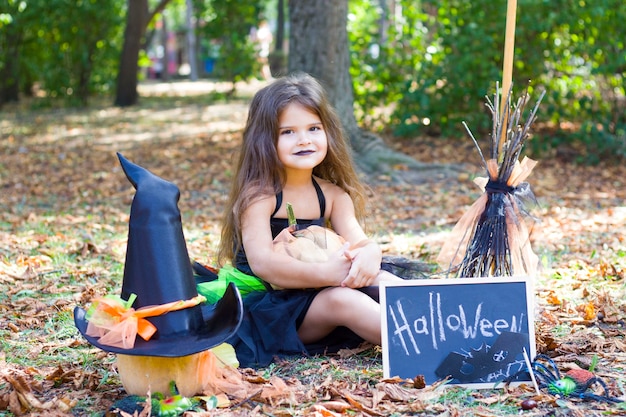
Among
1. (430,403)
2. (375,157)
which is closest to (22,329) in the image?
(430,403)

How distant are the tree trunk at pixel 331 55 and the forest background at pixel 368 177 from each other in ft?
0.21

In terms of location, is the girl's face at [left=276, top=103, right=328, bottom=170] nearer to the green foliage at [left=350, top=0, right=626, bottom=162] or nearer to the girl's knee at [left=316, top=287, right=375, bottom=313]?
the girl's knee at [left=316, top=287, right=375, bottom=313]

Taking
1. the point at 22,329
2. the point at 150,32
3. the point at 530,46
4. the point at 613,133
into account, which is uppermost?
the point at 150,32

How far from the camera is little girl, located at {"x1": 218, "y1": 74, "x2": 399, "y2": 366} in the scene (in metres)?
2.81

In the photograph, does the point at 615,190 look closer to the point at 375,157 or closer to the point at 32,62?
the point at 375,157

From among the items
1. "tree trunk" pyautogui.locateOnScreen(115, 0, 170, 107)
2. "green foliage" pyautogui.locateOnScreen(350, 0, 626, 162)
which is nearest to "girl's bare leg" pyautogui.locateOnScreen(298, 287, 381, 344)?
"green foliage" pyautogui.locateOnScreen(350, 0, 626, 162)

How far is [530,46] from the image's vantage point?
26.2 ft

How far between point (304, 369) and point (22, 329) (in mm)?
1280

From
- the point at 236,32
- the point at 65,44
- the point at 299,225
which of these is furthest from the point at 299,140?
the point at 65,44

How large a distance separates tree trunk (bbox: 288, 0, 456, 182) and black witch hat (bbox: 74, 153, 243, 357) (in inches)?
184

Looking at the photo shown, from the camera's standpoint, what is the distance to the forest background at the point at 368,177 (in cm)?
262

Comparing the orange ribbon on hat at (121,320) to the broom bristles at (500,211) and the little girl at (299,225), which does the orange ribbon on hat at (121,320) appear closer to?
the little girl at (299,225)

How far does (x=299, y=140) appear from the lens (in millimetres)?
3000

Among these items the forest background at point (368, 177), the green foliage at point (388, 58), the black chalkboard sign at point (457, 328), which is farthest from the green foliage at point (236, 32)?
the black chalkboard sign at point (457, 328)
